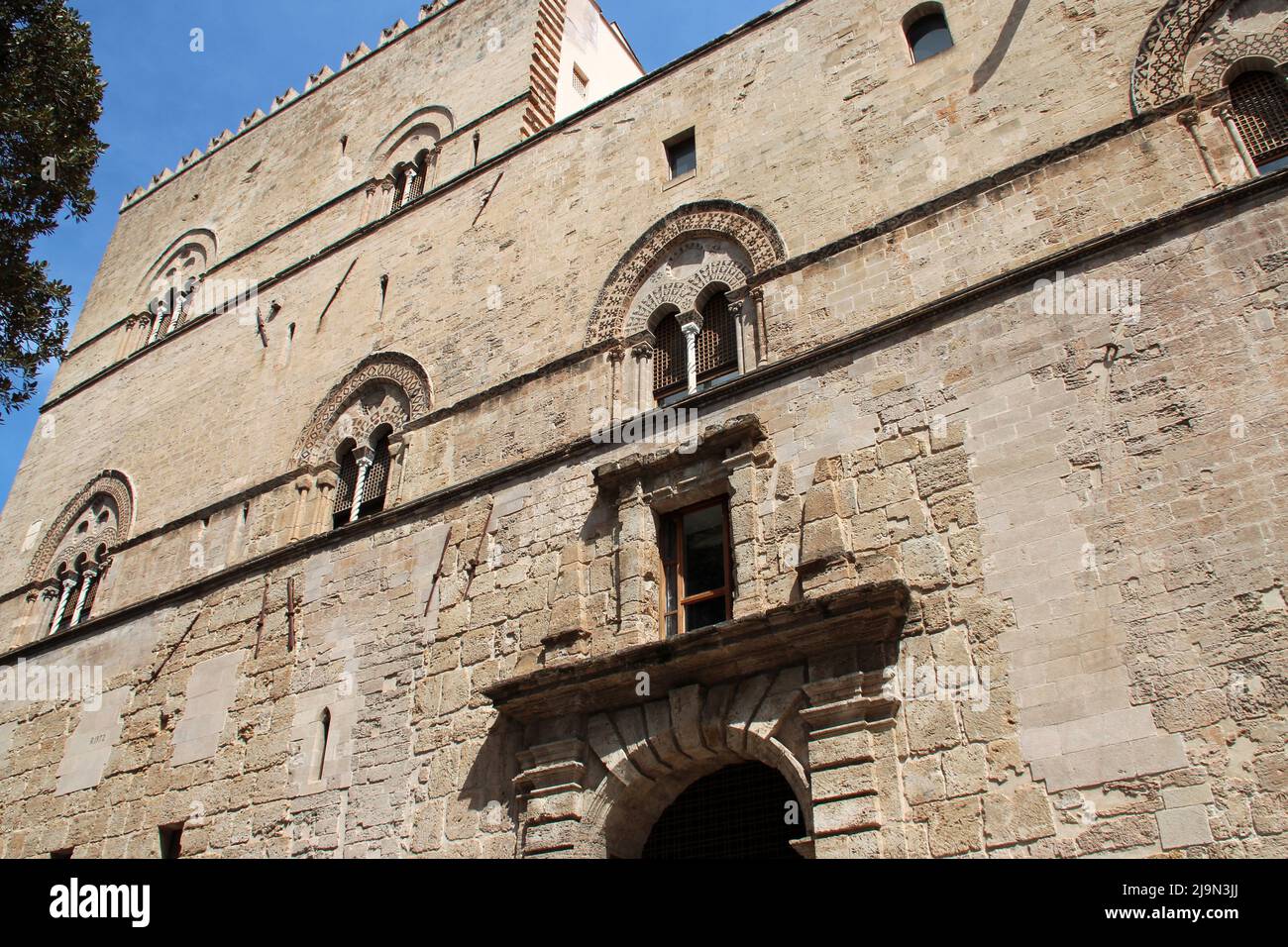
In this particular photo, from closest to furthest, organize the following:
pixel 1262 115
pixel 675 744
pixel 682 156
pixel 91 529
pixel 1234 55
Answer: pixel 675 744
pixel 1262 115
pixel 1234 55
pixel 682 156
pixel 91 529

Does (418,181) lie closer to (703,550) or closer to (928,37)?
(928,37)

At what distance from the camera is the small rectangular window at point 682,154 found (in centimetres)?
1120

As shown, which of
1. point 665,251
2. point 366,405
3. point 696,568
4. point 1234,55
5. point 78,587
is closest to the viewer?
point 1234,55

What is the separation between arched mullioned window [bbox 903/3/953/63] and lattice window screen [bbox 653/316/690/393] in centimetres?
334

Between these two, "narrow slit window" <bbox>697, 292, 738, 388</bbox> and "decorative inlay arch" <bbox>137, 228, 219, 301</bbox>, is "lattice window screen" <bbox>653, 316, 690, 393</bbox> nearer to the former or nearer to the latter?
"narrow slit window" <bbox>697, 292, 738, 388</bbox>

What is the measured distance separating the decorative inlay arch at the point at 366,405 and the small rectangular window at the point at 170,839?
13.4ft

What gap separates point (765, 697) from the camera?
7.48 metres

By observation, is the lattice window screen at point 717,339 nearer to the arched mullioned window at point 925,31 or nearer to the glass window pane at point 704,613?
the glass window pane at point 704,613

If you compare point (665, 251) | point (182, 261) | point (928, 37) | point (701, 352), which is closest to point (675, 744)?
point (701, 352)

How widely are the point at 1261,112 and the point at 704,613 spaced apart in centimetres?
558

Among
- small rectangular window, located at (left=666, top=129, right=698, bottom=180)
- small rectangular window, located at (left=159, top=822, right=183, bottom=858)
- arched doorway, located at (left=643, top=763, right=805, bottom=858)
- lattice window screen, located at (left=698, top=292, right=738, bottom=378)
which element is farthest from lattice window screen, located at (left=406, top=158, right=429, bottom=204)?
arched doorway, located at (left=643, top=763, right=805, bottom=858)

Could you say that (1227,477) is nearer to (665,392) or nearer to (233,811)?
(665,392)

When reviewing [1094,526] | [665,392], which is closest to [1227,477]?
[1094,526]

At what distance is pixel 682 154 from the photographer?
11352mm
